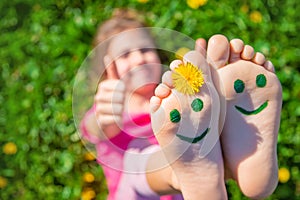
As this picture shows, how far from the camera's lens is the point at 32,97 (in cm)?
222

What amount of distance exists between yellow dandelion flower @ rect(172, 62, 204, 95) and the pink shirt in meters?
0.24

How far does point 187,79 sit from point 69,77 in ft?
2.76

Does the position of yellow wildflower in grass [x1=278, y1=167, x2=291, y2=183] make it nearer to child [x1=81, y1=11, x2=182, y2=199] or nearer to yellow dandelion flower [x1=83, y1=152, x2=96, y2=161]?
child [x1=81, y1=11, x2=182, y2=199]

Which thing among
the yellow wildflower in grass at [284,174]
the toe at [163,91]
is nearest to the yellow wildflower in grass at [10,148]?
the yellow wildflower in grass at [284,174]

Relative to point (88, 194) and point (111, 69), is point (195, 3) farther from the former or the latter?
point (88, 194)

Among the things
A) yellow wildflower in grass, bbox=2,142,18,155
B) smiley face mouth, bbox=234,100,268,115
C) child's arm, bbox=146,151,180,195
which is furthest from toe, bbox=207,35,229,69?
yellow wildflower in grass, bbox=2,142,18,155

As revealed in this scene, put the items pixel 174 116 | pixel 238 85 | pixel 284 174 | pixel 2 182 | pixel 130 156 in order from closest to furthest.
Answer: pixel 174 116
pixel 238 85
pixel 130 156
pixel 284 174
pixel 2 182

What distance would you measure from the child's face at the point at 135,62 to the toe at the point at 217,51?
0.84 ft

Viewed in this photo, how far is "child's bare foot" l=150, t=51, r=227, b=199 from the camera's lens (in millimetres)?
1424

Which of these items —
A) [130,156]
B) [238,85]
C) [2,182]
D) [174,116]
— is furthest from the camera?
[2,182]

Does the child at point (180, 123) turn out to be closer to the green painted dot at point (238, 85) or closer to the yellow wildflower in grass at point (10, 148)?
the green painted dot at point (238, 85)

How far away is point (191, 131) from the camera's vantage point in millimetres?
1456

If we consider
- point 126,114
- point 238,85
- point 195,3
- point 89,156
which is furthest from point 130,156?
point 195,3

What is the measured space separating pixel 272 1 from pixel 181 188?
1.03 metres
